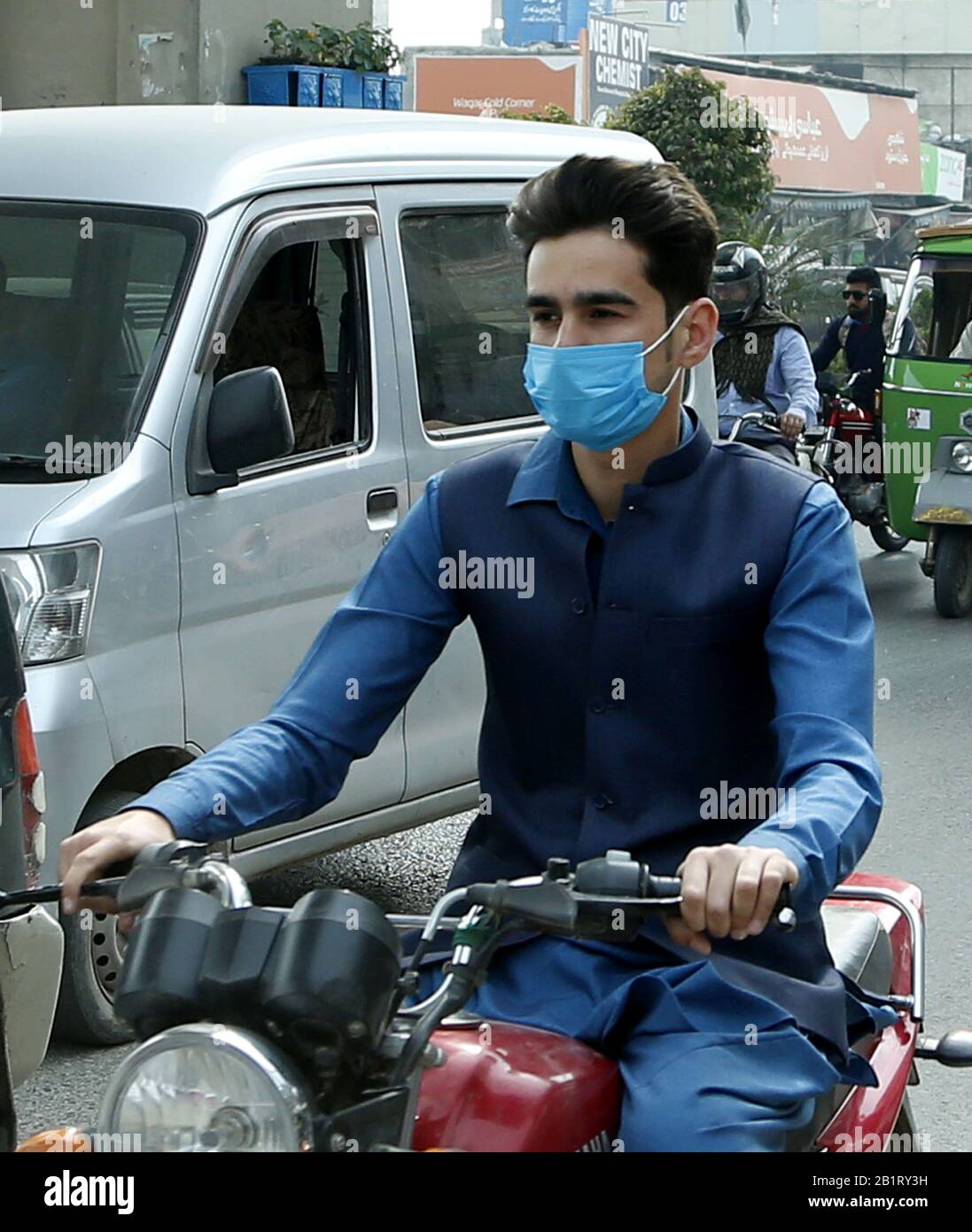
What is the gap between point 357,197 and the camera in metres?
5.65

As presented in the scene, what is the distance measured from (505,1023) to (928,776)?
5.93 metres

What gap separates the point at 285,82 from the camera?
50.8ft

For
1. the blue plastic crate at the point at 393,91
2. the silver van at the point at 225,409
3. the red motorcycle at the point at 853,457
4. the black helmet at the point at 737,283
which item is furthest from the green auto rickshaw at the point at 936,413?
the silver van at the point at 225,409

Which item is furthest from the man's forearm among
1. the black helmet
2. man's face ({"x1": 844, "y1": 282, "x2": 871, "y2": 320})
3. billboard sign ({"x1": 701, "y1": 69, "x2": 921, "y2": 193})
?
A: billboard sign ({"x1": 701, "y1": 69, "x2": 921, "y2": 193})

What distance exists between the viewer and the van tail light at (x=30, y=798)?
3840 mm

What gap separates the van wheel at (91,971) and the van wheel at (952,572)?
24.4 ft

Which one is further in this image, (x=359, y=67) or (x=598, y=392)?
(x=359, y=67)

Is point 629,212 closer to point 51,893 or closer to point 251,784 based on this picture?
point 251,784

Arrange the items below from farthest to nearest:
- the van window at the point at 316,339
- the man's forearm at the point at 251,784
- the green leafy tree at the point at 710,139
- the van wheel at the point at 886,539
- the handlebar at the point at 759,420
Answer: the green leafy tree at the point at 710,139 → the van wheel at the point at 886,539 → the handlebar at the point at 759,420 → the van window at the point at 316,339 → the man's forearm at the point at 251,784

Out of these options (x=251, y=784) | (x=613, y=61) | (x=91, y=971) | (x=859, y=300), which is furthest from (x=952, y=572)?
(x=613, y=61)

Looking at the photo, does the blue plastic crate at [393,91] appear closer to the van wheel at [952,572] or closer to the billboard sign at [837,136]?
the van wheel at [952,572]

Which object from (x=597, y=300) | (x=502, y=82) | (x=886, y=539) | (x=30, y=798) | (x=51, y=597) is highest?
(x=502, y=82)

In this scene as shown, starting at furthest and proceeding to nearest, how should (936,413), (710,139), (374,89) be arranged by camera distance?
(710,139) < (374,89) < (936,413)

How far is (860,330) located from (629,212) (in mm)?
13085
